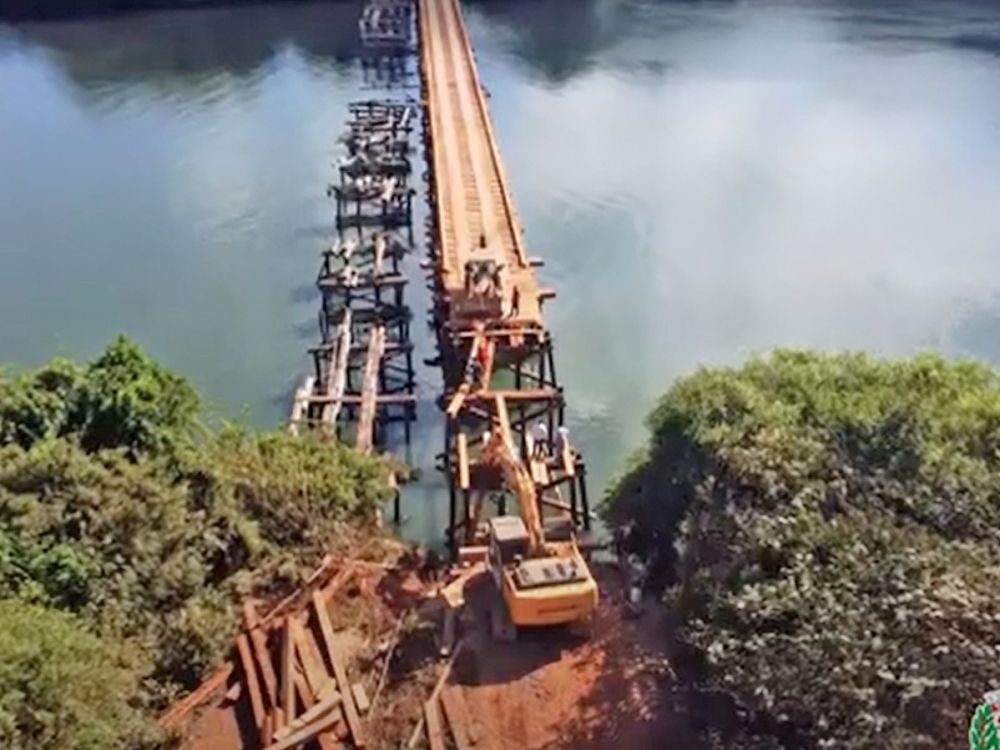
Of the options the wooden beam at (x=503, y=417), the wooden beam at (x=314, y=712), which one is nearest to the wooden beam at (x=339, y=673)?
A: the wooden beam at (x=314, y=712)

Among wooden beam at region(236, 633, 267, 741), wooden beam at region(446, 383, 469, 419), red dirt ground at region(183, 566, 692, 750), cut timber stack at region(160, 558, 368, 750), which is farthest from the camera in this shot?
wooden beam at region(446, 383, 469, 419)

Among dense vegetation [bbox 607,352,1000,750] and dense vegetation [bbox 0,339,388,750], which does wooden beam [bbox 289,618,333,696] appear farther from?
dense vegetation [bbox 607,352,1000,750]

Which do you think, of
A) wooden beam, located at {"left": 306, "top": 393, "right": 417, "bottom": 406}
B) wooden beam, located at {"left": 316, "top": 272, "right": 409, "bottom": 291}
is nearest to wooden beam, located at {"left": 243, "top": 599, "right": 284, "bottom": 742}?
wooden beam, located at {"left": 306, "top": 393, "right": 417, "bottom": 406}

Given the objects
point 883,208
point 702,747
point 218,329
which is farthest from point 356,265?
point 702,747

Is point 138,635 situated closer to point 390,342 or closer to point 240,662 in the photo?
point 240,662

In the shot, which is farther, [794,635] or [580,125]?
[580,125]

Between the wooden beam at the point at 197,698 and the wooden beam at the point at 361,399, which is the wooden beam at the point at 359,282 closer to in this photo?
the wooden beam at the point at 361,399
